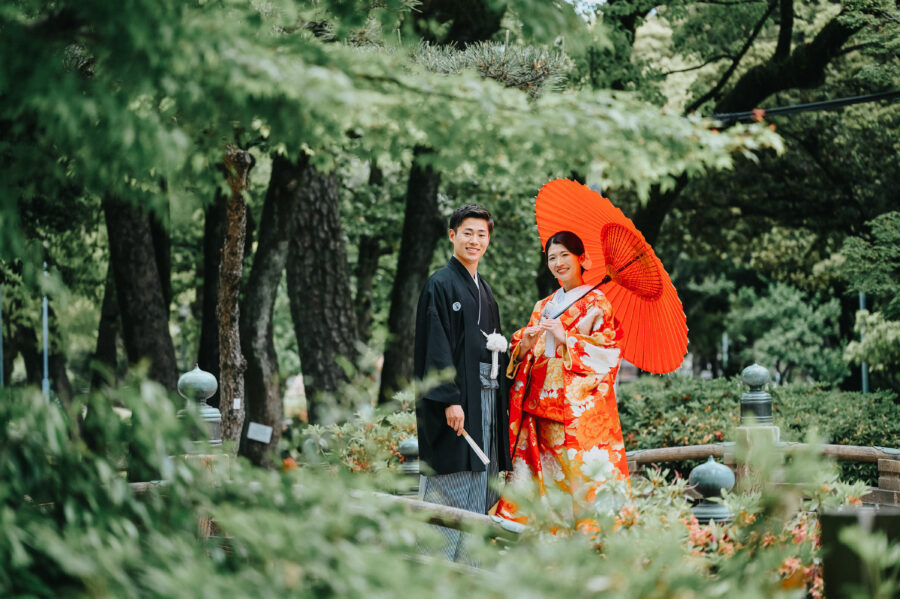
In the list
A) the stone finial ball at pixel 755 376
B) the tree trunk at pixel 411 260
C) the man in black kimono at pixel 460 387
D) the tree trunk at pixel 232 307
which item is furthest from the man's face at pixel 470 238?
the tree trunk at pixel 411 260

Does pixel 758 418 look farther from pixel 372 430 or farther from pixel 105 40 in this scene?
pixel 105 40

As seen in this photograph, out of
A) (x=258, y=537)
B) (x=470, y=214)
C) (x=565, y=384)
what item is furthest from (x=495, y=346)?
(x=258, y=537)

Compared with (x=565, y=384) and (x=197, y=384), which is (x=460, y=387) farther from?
(x=197, y=384)

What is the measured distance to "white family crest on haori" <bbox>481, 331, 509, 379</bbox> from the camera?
5281 mm

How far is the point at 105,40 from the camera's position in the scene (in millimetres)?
2812

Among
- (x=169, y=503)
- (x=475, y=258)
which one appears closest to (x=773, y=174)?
(x=475, y=258)

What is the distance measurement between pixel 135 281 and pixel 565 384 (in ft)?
20.6

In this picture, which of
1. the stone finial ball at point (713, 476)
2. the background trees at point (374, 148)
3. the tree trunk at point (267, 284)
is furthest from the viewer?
the tree trunk at point (267, 284)

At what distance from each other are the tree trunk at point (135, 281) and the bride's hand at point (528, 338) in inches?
231

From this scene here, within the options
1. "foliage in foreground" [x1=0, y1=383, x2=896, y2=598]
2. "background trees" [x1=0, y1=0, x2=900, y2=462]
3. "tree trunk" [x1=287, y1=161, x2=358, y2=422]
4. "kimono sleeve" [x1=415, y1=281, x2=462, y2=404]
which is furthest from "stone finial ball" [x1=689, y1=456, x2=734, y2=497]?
"tree trunk" [x1=287, y1=161, x2=358, y2=422]

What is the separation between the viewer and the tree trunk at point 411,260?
1172 centimetres

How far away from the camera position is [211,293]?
11.4 m

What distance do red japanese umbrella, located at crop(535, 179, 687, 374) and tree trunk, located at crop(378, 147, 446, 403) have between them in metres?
5.98

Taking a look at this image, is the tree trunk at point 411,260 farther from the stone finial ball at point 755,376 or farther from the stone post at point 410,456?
the stone finial ball at point 755,376
